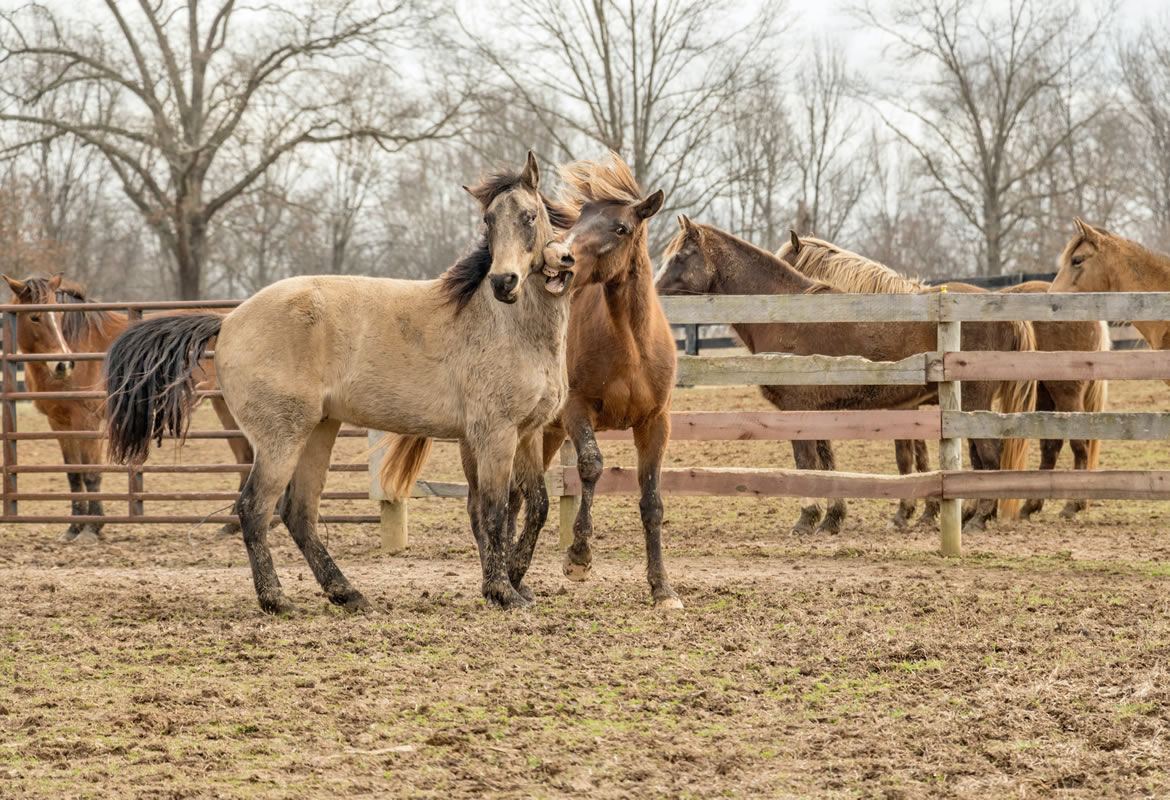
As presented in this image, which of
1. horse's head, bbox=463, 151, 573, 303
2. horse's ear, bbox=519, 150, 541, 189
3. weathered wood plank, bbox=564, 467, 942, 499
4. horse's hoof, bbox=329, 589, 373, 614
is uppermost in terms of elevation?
horse's ear, bbox=519, 150, 541, 189

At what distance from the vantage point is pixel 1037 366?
6.99 metres

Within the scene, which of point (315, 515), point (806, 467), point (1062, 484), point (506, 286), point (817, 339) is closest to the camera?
point (506, 286)

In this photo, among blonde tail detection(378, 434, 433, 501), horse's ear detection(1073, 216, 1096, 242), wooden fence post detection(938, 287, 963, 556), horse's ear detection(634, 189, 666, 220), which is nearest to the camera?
horse's ear detection(634, 189, 666, 220)

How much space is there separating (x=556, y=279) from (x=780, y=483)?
8.89 feet

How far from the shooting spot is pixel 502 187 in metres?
5.06

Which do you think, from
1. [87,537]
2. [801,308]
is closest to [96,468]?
[87,537]

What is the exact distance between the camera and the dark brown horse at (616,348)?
17.5 ft

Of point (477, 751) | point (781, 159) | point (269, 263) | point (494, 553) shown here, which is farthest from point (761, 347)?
point (269, 263)

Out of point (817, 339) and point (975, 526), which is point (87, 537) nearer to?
point (817, 339)

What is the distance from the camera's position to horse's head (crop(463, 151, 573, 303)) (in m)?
4.81

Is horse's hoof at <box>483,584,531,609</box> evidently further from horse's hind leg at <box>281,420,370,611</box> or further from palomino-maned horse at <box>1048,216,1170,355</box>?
palomino-maned horse at <box>1048,216,1170,355</box>

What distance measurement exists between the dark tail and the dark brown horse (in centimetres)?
178

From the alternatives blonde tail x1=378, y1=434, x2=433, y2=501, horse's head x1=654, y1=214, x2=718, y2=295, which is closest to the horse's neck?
blonde tail x1=378, y1=434, x2=433, y2=501

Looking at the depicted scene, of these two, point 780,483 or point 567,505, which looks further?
point 567,505
